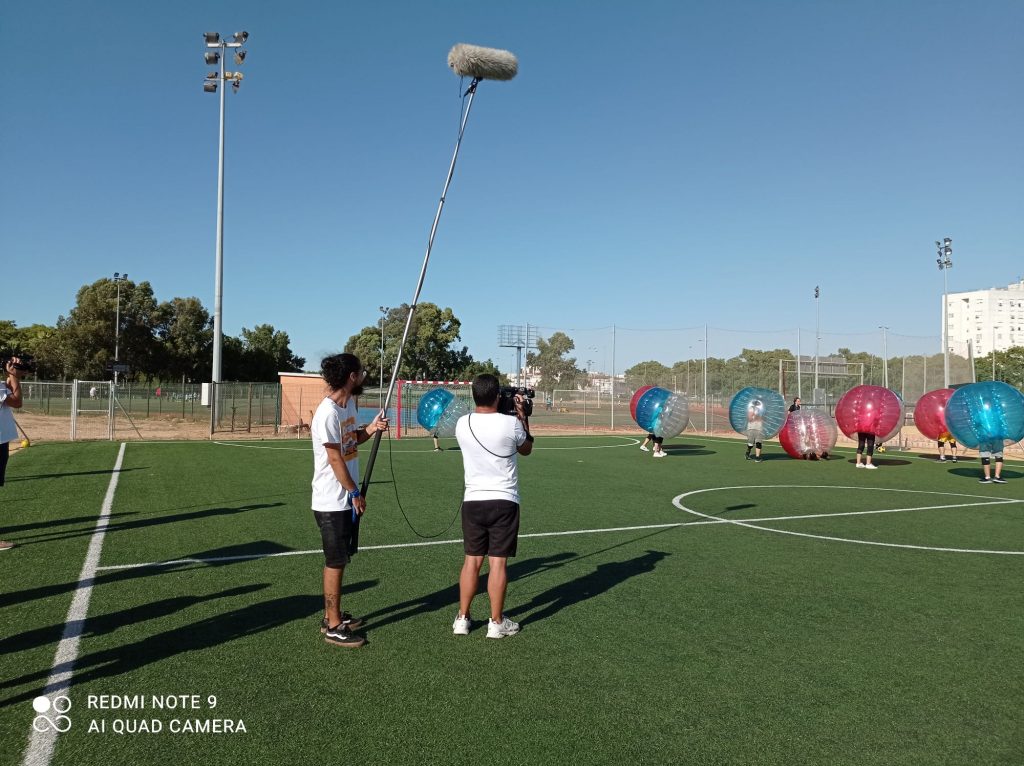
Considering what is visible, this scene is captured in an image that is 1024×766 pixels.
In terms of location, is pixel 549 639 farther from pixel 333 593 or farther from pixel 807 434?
pixel 807 434

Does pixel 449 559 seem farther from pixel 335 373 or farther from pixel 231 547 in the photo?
pixel 335 373

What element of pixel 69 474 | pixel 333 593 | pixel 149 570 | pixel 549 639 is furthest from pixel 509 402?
pixel 69 474

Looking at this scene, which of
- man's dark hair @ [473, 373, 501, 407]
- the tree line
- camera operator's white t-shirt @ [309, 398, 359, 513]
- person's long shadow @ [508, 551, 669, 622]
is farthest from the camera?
the tree line

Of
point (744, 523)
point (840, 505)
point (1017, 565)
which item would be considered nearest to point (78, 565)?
point (744, 523)

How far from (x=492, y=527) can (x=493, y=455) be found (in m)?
0.53

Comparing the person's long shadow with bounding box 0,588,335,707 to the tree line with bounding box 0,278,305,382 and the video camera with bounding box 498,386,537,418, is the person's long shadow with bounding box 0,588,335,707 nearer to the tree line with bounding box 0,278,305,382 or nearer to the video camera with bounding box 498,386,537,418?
the video camera with bounding box 498,386,537,418

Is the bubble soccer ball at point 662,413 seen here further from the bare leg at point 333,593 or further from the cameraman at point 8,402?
the bare leg at point 333,593

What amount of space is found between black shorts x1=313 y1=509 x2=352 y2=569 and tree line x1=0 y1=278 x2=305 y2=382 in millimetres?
52394

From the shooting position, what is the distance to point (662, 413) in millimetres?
20656

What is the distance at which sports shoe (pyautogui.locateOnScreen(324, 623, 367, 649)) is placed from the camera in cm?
487

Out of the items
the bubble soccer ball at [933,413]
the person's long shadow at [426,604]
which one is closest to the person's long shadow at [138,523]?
the person's long shadow at [426,604]

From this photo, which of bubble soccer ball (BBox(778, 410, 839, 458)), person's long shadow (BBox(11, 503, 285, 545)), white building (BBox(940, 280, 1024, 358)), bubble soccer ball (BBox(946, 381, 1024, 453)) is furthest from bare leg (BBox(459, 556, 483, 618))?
white building (BBox(940, 280, 1024, 358))

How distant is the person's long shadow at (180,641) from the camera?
169 inches

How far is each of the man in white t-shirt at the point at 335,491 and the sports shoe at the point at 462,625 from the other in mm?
678
